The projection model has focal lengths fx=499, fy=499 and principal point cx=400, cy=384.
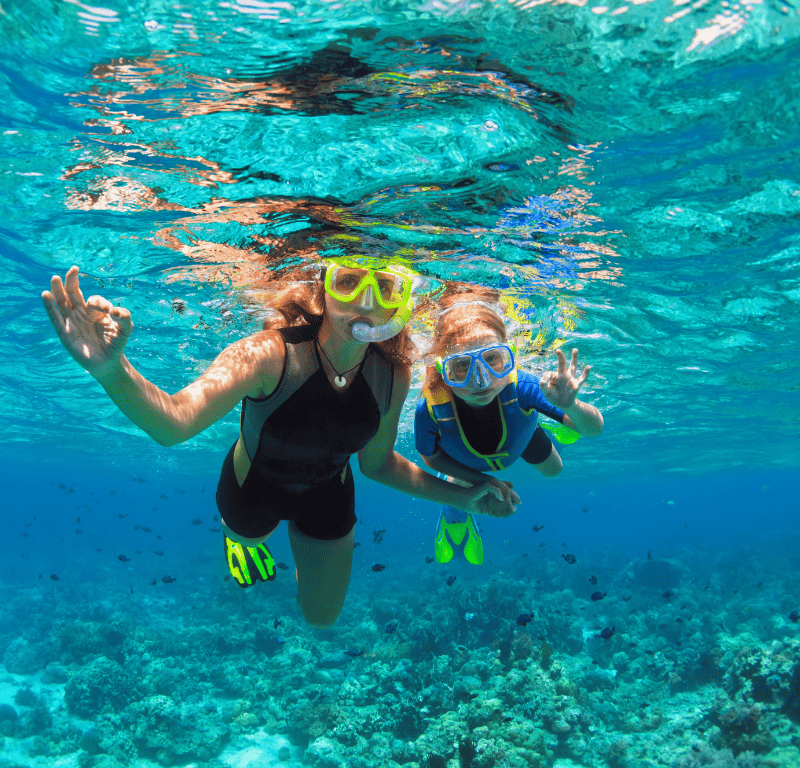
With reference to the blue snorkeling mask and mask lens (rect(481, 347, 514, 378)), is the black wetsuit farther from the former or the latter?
mask lens (rect(481, 347, 514, 378))

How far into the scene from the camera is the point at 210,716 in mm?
14367

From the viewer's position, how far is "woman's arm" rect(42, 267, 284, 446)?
2.64 meters

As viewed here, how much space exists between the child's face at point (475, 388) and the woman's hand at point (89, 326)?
3889 millimetres

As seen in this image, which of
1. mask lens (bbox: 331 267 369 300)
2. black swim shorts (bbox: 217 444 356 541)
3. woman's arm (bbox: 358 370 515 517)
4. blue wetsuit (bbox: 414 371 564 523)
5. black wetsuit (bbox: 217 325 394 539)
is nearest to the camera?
black wetsuit (bbox: 217 325 394 539)

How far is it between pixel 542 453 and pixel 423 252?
4.31m

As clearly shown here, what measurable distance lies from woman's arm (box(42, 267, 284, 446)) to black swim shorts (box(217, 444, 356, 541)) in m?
1.55

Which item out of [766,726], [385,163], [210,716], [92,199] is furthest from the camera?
[210,716]

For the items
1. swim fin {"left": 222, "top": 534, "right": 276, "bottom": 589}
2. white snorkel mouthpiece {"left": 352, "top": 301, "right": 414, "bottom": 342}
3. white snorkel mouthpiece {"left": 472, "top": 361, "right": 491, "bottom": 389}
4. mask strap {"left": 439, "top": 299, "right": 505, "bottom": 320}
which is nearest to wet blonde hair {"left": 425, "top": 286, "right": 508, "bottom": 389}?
white snorkel mouthpiece {"left": 472, "top": 361, "right": 491, "bottom": 389}

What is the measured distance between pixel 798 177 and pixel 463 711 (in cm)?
1246

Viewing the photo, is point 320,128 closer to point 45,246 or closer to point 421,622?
point 45,246

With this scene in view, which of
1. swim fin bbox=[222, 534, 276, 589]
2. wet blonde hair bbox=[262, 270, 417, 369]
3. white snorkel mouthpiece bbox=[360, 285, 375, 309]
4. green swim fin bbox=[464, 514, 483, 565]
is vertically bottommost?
green swim fin bbox=[464, 514, 483, 565]

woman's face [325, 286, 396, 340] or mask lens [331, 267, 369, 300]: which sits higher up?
mask lens [331, 267, 369, 300]

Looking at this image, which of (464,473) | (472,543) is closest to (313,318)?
(464,473)

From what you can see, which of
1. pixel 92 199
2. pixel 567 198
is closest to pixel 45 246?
pixel 92 199
